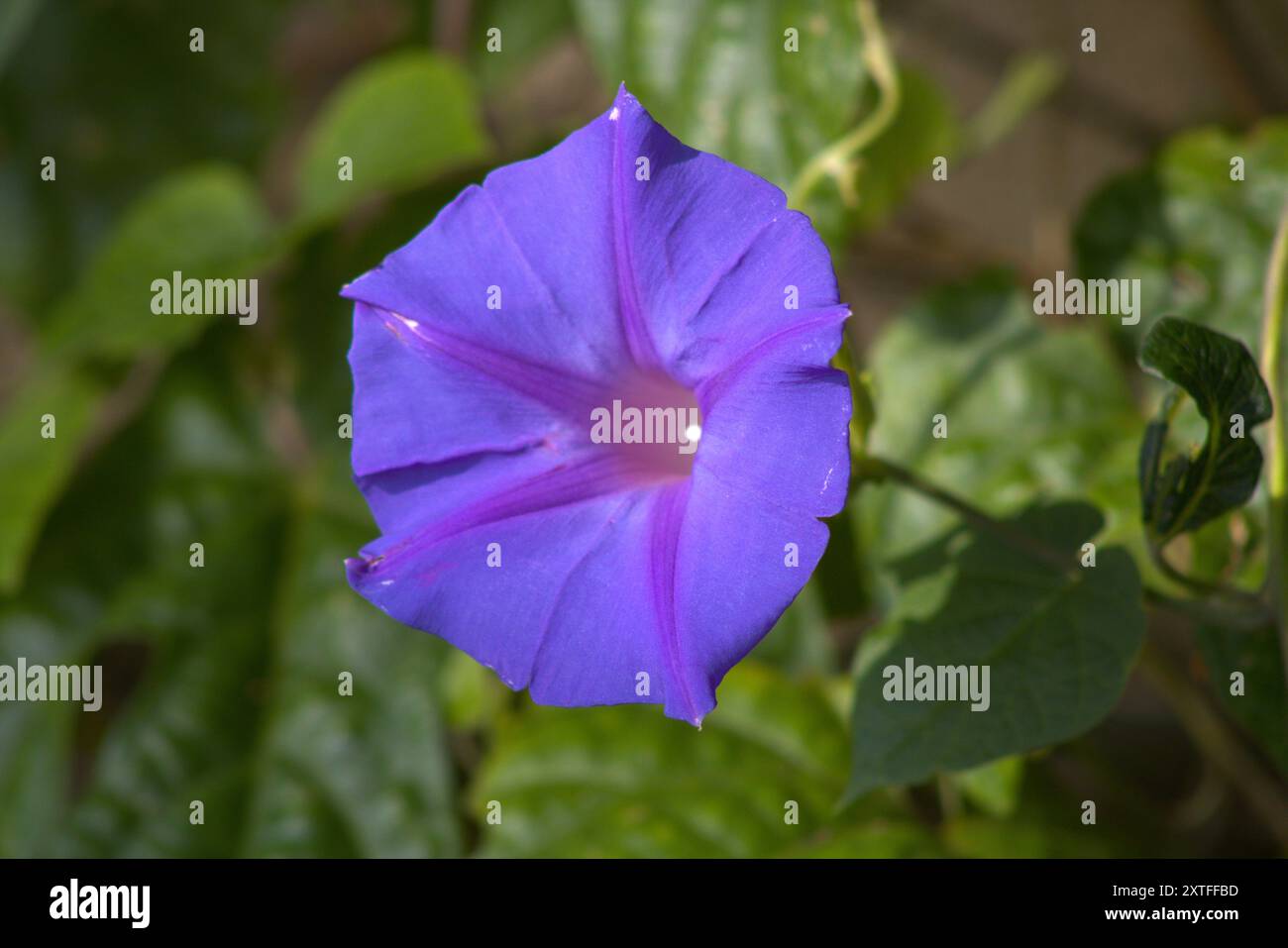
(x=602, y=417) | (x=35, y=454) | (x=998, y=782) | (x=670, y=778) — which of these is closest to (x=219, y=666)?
(x=35, y=454)

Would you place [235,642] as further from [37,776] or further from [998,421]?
[998,421]

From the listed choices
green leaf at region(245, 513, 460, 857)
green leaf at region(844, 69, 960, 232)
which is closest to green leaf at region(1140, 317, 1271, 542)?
green leaf at region(844, 69, 960, 232)

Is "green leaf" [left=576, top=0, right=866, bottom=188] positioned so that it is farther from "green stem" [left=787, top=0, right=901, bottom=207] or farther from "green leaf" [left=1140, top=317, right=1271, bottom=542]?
"green leaf" [left=1140, top=317, right=1271, bottom=542]

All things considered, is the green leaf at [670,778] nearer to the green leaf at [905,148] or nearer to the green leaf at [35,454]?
the green leaf at [905,148]

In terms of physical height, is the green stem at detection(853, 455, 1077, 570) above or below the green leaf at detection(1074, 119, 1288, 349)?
below

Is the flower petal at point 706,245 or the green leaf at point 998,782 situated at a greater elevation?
the flower petal at point 706,245

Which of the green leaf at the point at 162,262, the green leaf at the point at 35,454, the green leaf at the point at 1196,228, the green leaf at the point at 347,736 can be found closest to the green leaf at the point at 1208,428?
the green leaf at the point at 1196,228
